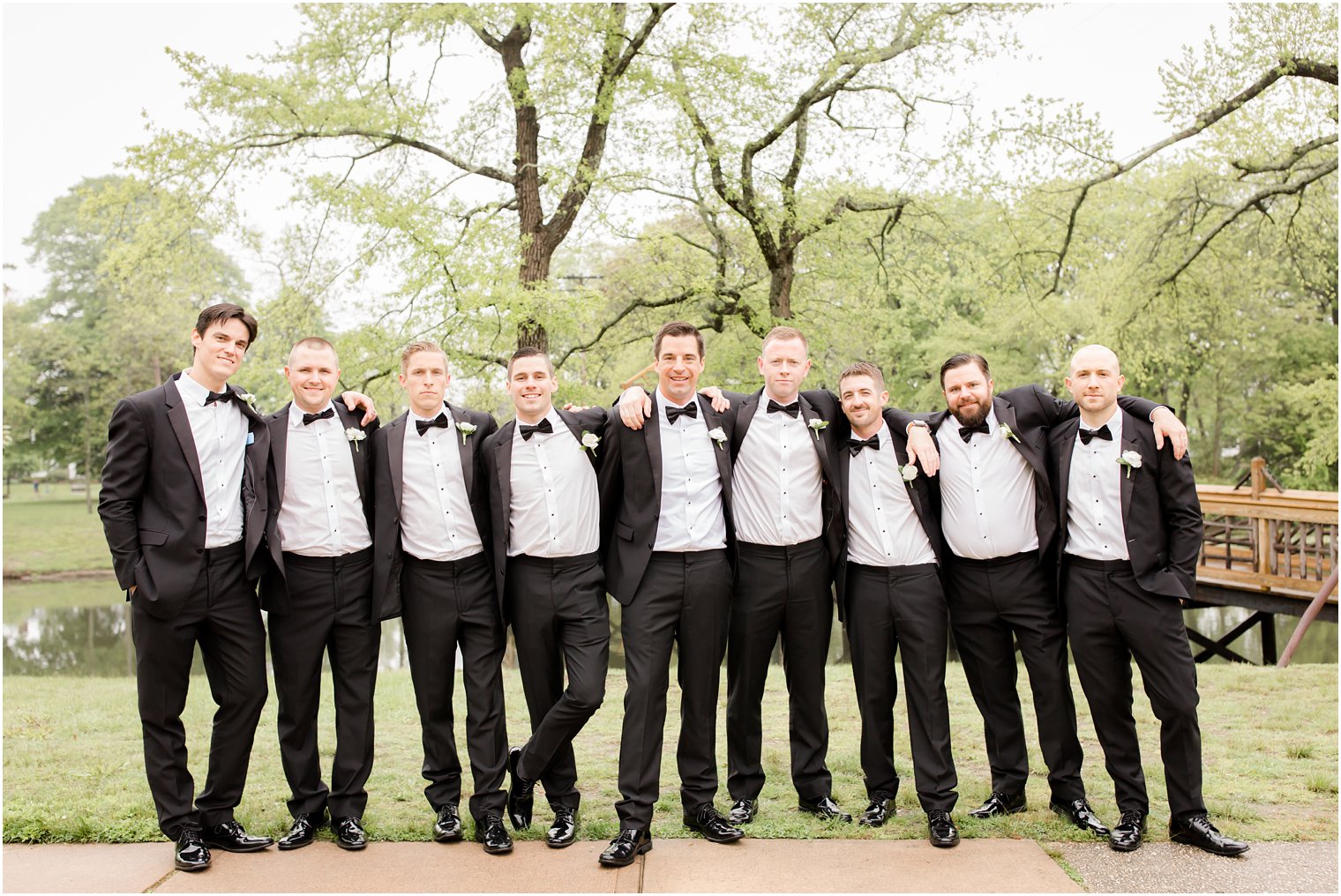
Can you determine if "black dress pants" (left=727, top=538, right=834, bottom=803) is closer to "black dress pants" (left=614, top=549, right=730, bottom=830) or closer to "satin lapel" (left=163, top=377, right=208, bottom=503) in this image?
"black dress pants" (left=614, top=549, right=730, bottom=830)

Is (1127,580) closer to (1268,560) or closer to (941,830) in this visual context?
(941,830)

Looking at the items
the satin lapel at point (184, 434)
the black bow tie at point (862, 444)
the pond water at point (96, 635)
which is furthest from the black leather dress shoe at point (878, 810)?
the pond water at point (96, 635)

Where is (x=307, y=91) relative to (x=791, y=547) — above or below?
above

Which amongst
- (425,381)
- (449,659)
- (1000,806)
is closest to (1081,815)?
(1000,806)

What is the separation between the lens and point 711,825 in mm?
4629

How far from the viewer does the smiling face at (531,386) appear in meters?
4.83

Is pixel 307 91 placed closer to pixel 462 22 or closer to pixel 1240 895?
pixel 462 22

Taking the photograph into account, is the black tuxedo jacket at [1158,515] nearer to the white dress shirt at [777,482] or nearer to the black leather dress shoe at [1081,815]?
the black leather dress shoe at [1081,815]

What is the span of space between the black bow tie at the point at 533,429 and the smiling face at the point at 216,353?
1354 millimetres

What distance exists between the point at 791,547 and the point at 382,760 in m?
3.18

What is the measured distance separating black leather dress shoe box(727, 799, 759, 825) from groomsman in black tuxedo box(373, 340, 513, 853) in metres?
1.11

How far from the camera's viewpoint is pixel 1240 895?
3.97 m

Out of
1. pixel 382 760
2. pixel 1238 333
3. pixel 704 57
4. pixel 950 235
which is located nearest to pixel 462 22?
pixel 704 57

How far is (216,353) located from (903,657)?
3.64m
